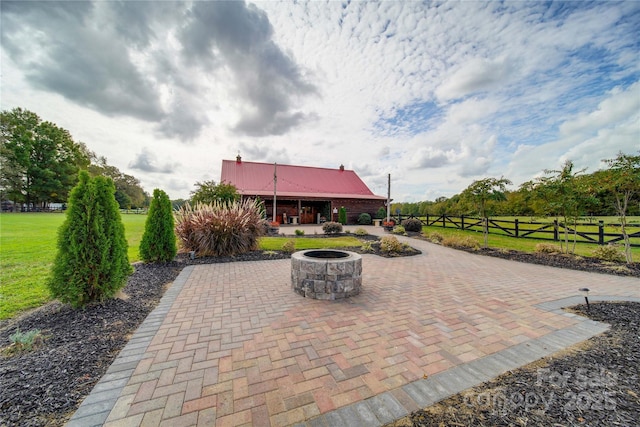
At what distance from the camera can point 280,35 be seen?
6965 mm

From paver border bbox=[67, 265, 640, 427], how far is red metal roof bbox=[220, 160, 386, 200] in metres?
16.5

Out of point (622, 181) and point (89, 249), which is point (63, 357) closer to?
point (89, 249)

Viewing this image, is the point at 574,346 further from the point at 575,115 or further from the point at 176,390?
the point at 575,115

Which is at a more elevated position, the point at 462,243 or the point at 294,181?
the point at 294,181

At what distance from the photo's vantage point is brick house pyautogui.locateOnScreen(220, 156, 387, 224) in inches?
786

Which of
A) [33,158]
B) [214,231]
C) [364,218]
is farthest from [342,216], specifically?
[33,158]

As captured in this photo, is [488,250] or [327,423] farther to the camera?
[488,250]

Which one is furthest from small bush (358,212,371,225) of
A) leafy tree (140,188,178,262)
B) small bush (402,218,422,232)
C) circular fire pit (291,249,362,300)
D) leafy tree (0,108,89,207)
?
leafy tree (0,108,89,207)

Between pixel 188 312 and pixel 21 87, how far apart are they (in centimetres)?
696

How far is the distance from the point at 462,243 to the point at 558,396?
873cm

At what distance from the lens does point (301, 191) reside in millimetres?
21125

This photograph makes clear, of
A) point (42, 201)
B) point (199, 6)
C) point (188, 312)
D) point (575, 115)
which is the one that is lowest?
point (188, 312)

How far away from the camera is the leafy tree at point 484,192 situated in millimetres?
8547

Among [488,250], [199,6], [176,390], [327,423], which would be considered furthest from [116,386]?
[488,250]
